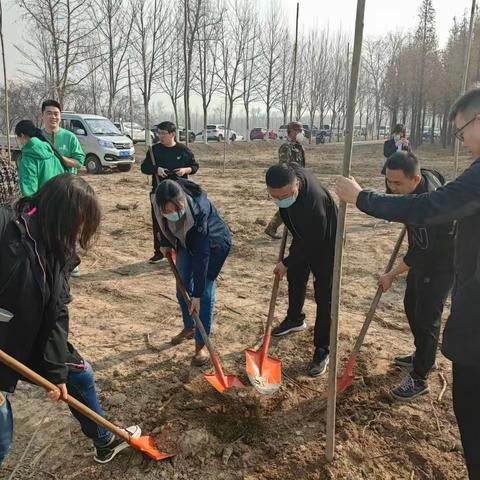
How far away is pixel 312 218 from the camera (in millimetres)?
3088

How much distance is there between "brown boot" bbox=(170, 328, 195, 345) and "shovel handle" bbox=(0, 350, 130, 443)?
1.44m

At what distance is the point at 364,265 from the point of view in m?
5.89

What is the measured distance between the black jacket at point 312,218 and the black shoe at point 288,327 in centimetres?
91

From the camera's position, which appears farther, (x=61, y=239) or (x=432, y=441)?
(x=432, y=441)

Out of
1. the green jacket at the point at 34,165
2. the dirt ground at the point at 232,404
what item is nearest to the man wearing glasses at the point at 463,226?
the dirt ground at the point at 232,404

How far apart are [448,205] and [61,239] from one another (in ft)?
4.62

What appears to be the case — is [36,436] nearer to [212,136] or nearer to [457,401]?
[457,401]

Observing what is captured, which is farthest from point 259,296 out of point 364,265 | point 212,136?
point 212,136

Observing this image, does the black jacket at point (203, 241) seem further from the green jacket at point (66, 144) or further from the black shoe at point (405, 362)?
the green jacket at point (66, 144)

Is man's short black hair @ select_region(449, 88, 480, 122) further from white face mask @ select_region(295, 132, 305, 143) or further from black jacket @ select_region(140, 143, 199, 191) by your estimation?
white face mask @ select_region(295, 132, 305, 143)

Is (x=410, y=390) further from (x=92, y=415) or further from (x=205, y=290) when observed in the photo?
(x=92, y=415)

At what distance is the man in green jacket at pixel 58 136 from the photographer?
4.29 m

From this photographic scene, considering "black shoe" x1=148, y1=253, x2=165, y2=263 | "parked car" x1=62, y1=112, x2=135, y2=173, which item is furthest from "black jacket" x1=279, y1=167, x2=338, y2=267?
"parked car" x1=62, y1=112, x2=135, y2=173

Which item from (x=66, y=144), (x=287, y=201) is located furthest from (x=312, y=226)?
(x=66, y=144)
